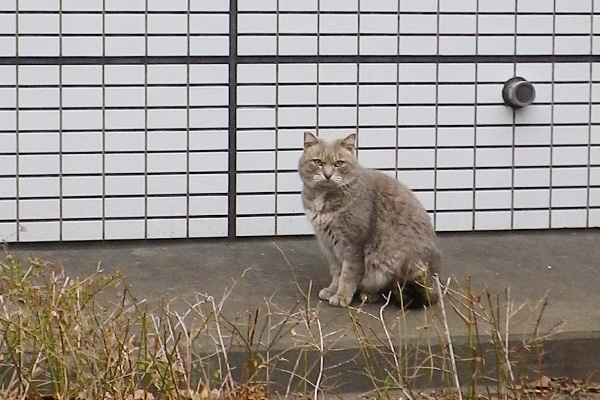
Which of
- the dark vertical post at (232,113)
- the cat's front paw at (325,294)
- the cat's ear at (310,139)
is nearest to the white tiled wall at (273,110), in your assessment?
the dark vertical post at (232,113)

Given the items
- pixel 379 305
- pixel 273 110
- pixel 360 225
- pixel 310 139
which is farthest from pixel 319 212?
pixel 273 110

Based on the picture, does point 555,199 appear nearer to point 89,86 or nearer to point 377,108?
point 377,108

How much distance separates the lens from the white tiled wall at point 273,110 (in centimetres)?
700

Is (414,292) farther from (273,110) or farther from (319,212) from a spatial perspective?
(273,110)

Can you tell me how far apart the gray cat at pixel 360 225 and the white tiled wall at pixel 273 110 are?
1.02m

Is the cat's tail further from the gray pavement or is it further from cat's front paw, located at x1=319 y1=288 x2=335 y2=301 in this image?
cat's front paw, located at x1=319 y1=288 x2=335 y2=301

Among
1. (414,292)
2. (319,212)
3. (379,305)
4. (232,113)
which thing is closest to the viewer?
(414,292)

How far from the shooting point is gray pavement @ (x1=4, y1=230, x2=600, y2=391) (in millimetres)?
5637

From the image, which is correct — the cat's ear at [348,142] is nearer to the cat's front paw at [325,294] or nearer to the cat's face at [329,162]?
the cat's face at [329,162]

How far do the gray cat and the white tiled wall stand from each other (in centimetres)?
102

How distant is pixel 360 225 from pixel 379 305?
408mm

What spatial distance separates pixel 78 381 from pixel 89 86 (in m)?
3.12

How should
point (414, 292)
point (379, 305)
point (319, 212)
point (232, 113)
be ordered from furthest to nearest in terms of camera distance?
point (232, 113) → point (319, 212) → point (379, 305) → point (414, 292)

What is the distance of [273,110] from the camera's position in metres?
7.21
